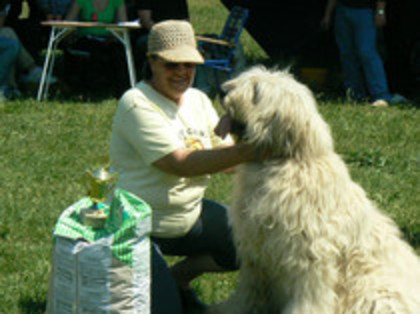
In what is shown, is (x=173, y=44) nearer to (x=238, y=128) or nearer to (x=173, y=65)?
(x=173, y=65)

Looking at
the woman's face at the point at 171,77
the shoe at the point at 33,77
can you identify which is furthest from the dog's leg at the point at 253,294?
the shoe at the point at 33,77

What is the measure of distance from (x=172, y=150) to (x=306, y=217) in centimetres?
75

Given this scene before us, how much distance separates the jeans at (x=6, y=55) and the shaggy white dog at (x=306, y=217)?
672cm

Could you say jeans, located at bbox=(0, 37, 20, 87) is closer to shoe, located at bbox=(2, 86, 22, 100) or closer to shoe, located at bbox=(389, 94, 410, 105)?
shoe, located at bbox=(2, 86, 22, 100)

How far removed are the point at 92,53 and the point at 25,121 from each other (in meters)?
2.23

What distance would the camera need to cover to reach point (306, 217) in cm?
334

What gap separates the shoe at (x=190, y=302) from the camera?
169 inches

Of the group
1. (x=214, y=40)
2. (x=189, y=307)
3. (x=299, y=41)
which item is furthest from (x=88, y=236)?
(x=299, y=41)

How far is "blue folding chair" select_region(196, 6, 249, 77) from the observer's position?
31.7 feet

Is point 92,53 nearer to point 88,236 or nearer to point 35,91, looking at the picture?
point 35,91

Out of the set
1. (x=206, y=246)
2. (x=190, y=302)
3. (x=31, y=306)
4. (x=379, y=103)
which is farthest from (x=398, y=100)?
(x=31, y=306)

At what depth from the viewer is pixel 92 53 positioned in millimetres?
10094

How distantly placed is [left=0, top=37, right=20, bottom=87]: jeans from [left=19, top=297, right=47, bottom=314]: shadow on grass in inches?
230

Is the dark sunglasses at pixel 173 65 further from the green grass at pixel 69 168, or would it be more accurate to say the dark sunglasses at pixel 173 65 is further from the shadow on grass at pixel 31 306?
the shadow on grass at pixel 31 306
